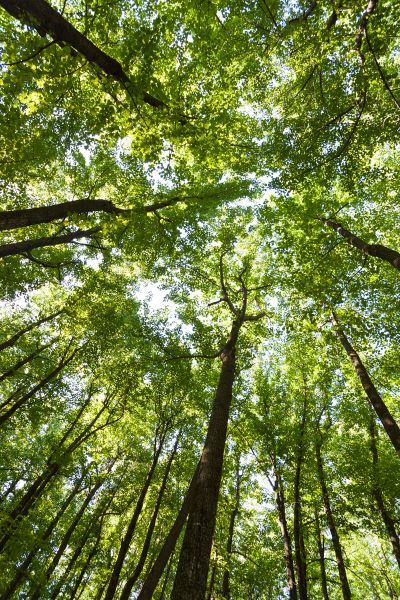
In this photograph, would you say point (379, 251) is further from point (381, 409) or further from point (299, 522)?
point (299, 522)

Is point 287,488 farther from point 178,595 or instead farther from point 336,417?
point 178,595

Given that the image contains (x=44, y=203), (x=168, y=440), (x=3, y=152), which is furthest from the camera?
(x=168, y=440)

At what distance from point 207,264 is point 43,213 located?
32.3 ft

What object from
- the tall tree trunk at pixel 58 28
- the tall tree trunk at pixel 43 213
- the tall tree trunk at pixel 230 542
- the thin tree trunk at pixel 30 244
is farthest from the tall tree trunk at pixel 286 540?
the tall tree trunk at pixel 58 28

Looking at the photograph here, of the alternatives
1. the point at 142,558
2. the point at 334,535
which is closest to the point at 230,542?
the point at 142,558

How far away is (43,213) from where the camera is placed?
6797 millimetres

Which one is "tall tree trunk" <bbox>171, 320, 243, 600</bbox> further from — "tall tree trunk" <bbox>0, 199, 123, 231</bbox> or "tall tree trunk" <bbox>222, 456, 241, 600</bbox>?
"tall tree trunk" <bbox>222, 456, 241, 600</bbox>

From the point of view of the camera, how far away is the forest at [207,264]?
630 cm

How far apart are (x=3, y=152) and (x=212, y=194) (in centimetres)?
773

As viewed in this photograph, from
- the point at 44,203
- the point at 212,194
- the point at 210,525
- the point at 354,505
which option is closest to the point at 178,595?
the point at 210,525

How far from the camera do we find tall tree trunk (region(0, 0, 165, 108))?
4648 millimetres

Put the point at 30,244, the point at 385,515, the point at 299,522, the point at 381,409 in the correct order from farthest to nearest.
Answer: the point at 299,522 → the point at 385,515 → the point at 381,409 → the point at 30,244

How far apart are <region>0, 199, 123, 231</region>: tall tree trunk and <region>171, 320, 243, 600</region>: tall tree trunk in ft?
17.9

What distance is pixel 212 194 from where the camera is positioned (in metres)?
12.0
